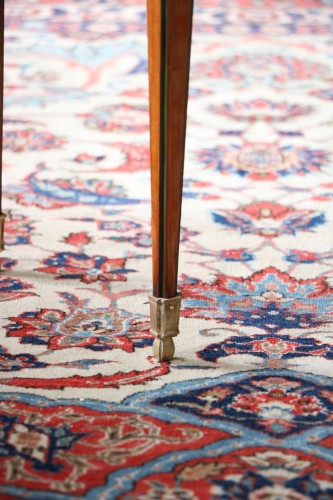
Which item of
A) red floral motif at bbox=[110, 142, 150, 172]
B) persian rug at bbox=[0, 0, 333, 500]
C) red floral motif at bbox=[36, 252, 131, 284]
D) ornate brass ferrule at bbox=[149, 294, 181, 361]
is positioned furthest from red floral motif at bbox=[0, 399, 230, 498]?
red floral motif at bbox=[110, 142, 150, 172]

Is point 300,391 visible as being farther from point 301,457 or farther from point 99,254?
point 99,254

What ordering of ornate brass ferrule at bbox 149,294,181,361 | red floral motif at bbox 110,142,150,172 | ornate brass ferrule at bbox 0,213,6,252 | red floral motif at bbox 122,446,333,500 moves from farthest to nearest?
red floral motif at bbox 110,142,150,172 < ornate brass ferrule at bbox 0,213,6,252 < ornate brass ferrule at bbox 149,294,181,361 < red floral motif at bbox 122,446,333,500

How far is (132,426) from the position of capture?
112 cm

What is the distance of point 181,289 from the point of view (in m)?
1.57

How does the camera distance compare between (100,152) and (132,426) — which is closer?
(132,426)

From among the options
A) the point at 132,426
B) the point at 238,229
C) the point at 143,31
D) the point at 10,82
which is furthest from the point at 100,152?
the point at 143,31

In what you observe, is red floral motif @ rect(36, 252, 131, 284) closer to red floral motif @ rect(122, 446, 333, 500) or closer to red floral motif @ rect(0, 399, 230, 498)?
red floral motif @ rect(0, 399, 230, 498)

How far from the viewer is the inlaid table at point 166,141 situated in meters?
1.12

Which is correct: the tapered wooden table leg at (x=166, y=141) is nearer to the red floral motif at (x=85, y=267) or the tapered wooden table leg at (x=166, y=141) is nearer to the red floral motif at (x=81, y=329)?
the red floral motif at (x=81, y=329)

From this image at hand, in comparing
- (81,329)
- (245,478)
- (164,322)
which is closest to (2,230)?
(81,329)

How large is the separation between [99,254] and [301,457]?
0.78 meters

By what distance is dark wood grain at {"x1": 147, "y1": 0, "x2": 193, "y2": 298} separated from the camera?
1.12 metres

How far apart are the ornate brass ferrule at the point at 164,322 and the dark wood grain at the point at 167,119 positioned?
13 mm

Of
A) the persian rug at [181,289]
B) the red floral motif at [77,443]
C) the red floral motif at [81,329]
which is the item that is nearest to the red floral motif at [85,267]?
the persian rug at [181,289]
